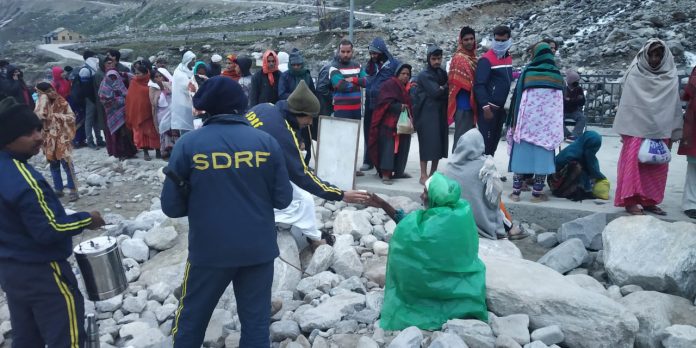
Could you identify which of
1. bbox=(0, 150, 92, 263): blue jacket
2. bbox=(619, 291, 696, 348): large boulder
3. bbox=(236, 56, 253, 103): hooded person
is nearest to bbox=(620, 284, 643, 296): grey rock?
bbox=(619, 291, 696, 348): large boulder

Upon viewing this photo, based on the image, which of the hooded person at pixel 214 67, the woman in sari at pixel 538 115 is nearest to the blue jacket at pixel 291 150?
the woman in sari at pixel 538 115

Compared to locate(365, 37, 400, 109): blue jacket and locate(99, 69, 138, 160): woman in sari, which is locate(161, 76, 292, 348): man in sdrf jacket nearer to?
locate(365, 37, 400, 109): blue jacket

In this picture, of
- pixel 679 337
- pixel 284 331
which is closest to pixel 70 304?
pixel 284 331

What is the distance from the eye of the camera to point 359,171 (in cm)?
741

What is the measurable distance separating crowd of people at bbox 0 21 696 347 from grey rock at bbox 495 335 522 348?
0.87 feet

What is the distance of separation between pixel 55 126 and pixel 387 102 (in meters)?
4.06

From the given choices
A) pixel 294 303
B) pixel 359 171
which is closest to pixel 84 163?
pixel 359 171

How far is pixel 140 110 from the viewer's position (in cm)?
876

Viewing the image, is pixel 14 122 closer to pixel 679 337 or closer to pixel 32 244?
pixel 32 244

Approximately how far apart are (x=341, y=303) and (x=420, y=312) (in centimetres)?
59

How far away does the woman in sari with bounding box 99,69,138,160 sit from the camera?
8.83 metres

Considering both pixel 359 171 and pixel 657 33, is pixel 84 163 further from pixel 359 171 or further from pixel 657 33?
pixel 657 33

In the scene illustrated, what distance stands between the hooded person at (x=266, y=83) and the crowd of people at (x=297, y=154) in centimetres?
2

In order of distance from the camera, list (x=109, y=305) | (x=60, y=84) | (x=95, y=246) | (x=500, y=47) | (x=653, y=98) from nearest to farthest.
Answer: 1. (x=95, y=246)
2. (x=109, y=305)
3. (x=653, y=98)
4. (x=500, y=47)
5. (x=60, y=84)
